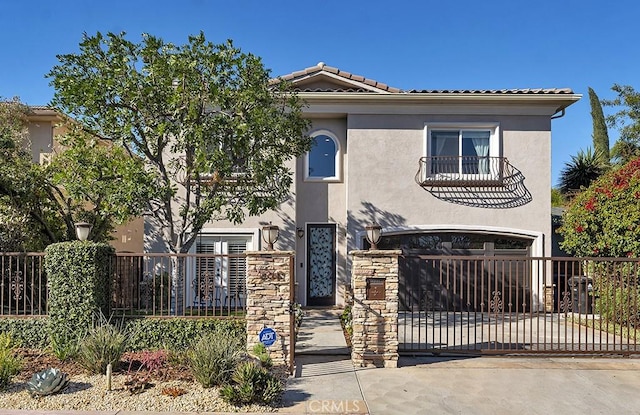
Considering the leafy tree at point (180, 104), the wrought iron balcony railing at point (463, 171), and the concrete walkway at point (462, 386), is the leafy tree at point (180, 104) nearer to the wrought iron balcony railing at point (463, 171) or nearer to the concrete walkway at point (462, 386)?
the concrete walkway at point (462, 386)

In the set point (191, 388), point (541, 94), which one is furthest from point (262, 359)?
point (541, 94)

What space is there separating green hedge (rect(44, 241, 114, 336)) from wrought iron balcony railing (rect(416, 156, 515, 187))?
921cm

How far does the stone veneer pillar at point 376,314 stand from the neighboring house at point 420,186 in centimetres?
538

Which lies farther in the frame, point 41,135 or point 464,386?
point 41,135

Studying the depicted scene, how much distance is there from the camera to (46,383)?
5867 millimetres

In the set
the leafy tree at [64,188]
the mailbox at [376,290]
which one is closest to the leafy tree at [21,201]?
the leafy tree at [64,188]

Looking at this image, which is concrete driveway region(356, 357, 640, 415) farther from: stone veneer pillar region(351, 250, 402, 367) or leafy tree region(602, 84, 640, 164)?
leafy tree region(602, 84, 640, 164)

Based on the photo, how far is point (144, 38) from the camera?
27.2 feet

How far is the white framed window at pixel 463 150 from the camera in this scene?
13.0m

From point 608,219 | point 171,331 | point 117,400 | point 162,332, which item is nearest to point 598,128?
point 608,219

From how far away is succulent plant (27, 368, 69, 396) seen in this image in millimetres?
5820

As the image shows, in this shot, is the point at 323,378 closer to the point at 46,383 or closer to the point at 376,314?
the point at 376,314

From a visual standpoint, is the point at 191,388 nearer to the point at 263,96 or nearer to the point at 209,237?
the point at 263,96

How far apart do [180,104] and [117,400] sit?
537 centimetres
